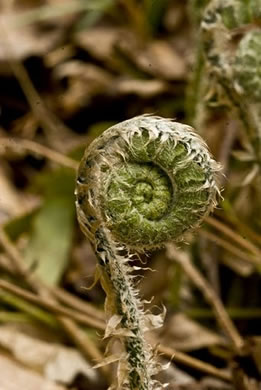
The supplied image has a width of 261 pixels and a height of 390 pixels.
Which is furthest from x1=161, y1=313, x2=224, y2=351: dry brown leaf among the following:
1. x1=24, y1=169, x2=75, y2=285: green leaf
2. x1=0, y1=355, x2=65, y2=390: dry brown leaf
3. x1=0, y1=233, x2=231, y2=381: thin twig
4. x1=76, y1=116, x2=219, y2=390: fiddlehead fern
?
x1=76, y1=116, x2=219, y2=390: fiddlehead fern

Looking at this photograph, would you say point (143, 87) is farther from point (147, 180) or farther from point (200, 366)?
point (147, 180)

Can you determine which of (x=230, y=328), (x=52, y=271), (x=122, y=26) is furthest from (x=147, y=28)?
(x=230, y=328)

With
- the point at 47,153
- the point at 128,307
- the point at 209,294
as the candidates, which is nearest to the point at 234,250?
the point at 209,294

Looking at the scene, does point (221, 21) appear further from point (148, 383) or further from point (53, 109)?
point (53, 109)

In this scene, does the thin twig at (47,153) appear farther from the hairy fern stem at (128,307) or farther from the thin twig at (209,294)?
the hairy fern stem at (128,307)

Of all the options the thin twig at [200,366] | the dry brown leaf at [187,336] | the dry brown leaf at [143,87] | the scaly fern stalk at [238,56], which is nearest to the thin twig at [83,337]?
the thin twig at [200,366]

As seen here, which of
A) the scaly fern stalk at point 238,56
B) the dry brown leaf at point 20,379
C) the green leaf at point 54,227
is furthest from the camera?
the green leaf at point 54,227
